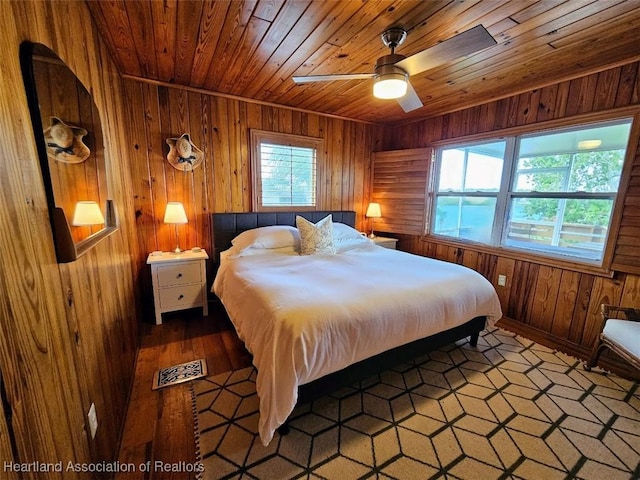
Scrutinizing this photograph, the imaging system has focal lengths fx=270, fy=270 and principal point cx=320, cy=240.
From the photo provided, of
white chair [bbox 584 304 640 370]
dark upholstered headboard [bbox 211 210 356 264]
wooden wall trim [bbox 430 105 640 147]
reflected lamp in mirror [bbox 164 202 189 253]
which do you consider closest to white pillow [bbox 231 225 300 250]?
dark upholstered headboard [bbox 211 210 356 264]

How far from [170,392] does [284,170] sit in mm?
2705

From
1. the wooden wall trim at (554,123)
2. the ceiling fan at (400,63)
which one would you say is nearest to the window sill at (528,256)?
the wooden wall trim at (554,123)

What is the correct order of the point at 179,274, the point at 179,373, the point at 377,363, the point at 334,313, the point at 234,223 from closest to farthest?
the point at 334,313
the point at 377,363
the point at 179,373
the point at 179,274
the point at 234,223

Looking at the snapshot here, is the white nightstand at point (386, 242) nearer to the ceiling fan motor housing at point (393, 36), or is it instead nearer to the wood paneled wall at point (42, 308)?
the ceiling fan motor housing at point (393, 36)

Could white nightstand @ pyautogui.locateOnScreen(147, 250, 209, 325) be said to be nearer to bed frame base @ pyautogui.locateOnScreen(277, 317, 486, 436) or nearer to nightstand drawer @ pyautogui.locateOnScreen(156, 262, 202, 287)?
nightstand drawer @ pyautogui.locateOnScreen(156, 262, 202, 287)

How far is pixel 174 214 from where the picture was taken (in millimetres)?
2820

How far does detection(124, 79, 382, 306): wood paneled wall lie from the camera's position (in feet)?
9.34

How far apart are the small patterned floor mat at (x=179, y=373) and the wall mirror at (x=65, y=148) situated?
3.96 ft

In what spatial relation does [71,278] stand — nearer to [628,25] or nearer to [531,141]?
[628,25]

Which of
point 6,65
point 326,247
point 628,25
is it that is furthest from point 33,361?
point 628,25

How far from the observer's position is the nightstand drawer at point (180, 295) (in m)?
2.79

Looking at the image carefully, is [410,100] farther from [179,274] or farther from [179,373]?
[179,373]

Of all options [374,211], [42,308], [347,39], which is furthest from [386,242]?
[42,308]

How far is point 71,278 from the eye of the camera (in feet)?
3.48
